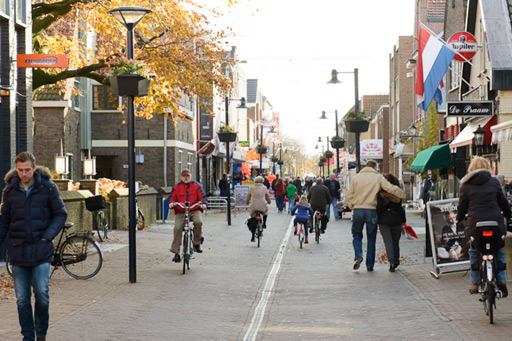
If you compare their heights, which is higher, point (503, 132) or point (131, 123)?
point (131, 123)

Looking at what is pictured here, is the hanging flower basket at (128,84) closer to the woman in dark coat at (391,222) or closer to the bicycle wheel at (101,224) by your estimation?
the woman in dark coat at (391,222)

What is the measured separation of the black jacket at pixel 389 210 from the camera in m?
14.0

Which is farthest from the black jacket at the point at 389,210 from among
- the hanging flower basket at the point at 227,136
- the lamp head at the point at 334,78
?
the hanging flower basket at the point at 227,136

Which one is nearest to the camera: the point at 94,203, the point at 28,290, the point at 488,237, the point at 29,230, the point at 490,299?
the point at 29,230

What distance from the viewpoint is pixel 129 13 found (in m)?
12.6

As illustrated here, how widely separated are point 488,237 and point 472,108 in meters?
14.1

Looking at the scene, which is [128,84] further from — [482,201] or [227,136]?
[227,136]

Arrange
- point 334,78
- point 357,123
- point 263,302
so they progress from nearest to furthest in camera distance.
Answer: point 263,302, point 357,123, point 334,78

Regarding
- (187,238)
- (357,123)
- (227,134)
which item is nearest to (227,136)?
(227,134)

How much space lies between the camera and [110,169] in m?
41.0

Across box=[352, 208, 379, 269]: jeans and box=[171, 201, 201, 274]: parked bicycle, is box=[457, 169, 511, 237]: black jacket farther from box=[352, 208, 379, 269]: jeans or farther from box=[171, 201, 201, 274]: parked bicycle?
box=[171, 201, 201, 274]: parked bicycle

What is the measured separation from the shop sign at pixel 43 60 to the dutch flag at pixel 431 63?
9750 millimetres

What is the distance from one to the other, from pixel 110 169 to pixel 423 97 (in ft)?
74.1

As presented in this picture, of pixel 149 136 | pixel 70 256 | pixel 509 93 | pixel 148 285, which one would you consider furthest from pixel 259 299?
pixel 149 136
